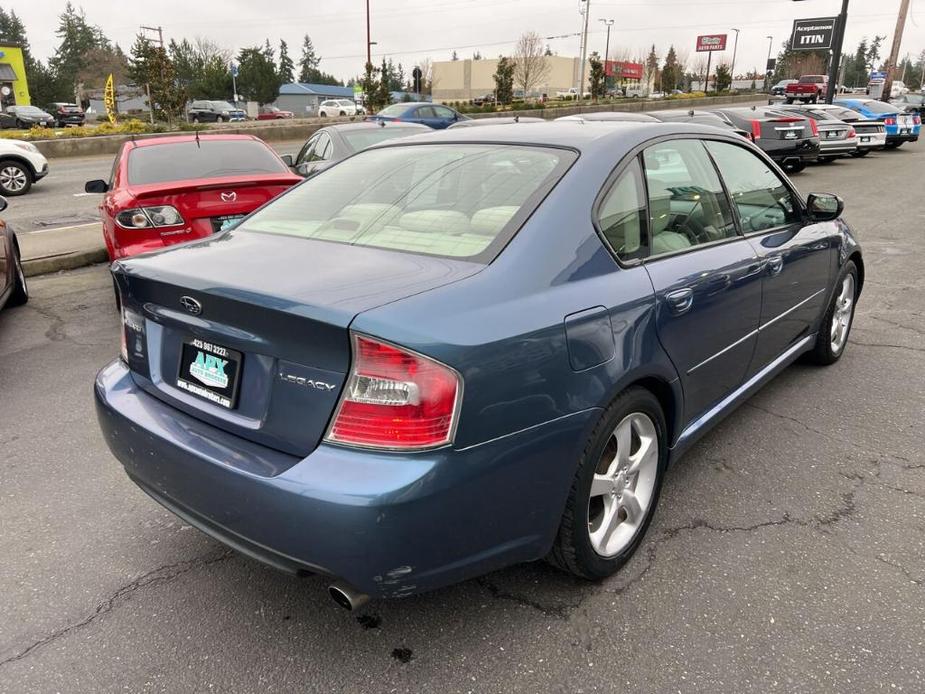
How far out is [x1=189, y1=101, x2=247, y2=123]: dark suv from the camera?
5025 cm

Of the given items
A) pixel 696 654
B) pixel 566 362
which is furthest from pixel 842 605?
pixel 566 362

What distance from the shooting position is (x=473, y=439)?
1.92 meters

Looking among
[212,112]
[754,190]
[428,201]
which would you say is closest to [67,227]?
[428,201]

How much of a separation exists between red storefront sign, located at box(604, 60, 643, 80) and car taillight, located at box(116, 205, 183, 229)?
85.7m

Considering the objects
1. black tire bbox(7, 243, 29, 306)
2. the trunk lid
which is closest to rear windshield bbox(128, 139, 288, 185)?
black tire bbox(7, 243, 29, 306)

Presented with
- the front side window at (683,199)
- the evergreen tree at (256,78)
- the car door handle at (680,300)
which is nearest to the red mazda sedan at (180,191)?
the front side window at (683,199)

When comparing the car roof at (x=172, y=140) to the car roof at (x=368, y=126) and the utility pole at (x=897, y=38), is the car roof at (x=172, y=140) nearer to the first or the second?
the car roof at (x=368, y=126)

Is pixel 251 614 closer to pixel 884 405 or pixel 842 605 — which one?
pixel 842 605

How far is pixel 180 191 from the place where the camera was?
5.50m

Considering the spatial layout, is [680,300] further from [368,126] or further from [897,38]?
[897,38]

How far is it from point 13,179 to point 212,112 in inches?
1582

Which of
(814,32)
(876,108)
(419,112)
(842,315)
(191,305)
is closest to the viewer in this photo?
(191,305)

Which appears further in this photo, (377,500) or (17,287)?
(17,287)

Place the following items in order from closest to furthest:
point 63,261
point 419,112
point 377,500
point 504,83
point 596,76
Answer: point 377,500
point 63,261
point 419,112
point 504,83
point 596,76
